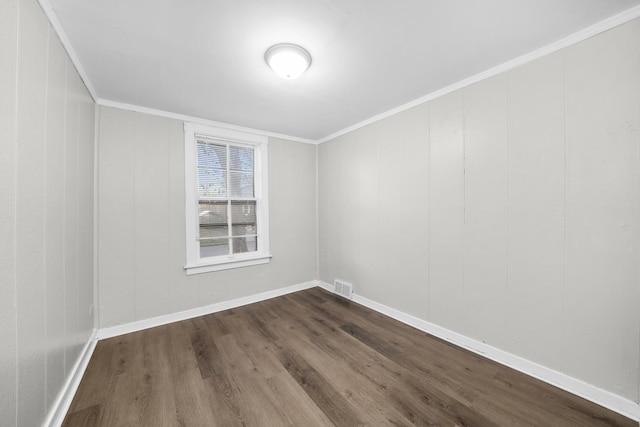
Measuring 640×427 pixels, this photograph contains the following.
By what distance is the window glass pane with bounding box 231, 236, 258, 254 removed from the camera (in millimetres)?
3418

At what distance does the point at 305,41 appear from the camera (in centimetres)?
169

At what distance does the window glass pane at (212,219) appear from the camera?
10.3 feet

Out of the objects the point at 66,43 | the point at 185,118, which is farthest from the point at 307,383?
the point at 185,118

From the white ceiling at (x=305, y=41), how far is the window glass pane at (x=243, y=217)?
1419 millimetres

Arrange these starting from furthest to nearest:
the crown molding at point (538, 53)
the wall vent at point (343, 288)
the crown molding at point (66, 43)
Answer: the wall vent at point (343, 288)
the crown molding at point (538, 53)
the crown molding at point (66, 43)

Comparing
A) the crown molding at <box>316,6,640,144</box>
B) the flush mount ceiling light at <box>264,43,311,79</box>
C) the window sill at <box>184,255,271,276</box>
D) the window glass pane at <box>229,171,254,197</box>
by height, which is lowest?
the window sill at <box>184,255,271,276</box>

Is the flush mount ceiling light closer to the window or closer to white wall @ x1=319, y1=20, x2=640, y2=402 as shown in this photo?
white wall @ x1=319, y1=20, x2=640, y2=402

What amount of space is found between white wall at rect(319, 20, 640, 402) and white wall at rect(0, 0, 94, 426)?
2943mm

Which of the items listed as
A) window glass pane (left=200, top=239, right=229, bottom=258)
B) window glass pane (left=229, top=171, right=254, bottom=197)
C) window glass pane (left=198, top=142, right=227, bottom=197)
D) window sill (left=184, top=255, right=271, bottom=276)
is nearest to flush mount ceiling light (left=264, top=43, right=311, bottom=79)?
window glass pane (left=198, top=142, right=227, bottom=197)

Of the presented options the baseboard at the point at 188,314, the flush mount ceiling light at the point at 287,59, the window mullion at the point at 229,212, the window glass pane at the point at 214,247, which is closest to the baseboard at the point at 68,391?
the baseboard at the point at 188,314

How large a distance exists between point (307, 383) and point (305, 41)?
8.40 feet

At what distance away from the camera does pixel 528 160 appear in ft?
6.18

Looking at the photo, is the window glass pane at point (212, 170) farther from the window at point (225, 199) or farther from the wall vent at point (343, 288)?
the wall vent at point (343, 288)

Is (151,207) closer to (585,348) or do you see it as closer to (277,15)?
(277,15)
